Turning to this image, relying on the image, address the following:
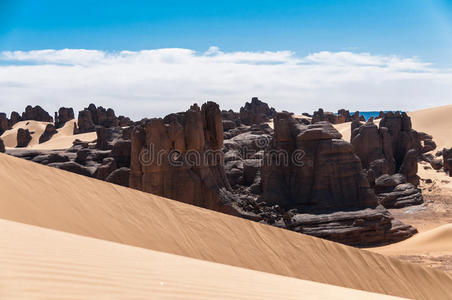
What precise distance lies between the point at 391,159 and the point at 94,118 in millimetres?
48389

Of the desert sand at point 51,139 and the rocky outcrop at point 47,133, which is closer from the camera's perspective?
the desert sand at point 51,139

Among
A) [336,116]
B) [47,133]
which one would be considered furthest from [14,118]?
[336,116]

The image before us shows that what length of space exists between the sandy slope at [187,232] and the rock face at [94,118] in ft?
193

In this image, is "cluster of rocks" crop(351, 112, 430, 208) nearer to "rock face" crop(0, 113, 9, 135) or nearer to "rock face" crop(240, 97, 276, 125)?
"rock face" crop(240, 97, 276, 125)

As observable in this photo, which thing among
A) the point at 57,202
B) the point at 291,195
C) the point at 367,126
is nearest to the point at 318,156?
the point at 291,195

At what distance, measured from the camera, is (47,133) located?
230ft

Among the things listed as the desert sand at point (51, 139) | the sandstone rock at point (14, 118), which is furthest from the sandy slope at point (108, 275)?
the sandstone rock at point (14, 118)

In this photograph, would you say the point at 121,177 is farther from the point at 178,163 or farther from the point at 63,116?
the point at 63,116

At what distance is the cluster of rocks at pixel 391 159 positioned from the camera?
99.6 feet

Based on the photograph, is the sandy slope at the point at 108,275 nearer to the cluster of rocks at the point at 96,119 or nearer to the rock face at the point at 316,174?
the rock face at the point at 316,174

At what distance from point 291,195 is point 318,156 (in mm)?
2518

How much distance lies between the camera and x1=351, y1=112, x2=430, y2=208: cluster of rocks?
1195 inches

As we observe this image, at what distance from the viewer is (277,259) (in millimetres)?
10391

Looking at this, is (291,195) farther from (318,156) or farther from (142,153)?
(142,153)
